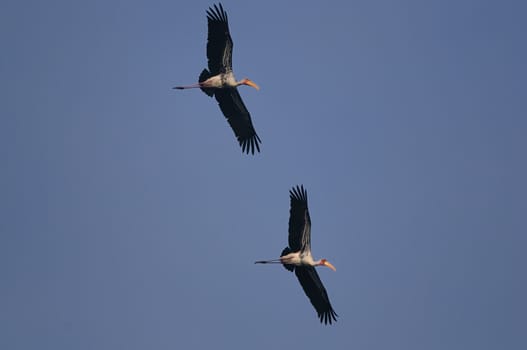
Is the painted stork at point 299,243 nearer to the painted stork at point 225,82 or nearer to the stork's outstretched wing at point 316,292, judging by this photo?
the stork's outstretched wing at point 316,292

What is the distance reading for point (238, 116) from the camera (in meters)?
39.8

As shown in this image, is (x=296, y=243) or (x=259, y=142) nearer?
(x=296, y=243)

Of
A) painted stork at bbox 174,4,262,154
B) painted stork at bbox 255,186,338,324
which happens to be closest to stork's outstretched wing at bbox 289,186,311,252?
painted stork at bbox 255,186,338,324

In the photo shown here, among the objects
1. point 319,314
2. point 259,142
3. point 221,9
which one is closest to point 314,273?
point 319,314

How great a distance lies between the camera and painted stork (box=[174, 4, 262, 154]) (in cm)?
3728

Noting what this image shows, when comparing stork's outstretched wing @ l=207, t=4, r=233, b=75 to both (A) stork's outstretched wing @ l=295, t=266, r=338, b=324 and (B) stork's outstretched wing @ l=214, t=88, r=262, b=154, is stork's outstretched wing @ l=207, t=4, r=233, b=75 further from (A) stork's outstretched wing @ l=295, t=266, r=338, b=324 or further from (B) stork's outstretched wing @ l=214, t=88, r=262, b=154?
(A) stork's outstretched wing @ l=295, t=266, r=338, b=324

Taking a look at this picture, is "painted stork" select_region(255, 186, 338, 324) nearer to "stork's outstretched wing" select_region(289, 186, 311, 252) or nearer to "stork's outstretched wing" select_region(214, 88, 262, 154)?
"stork's outstretched wing" select_region(289, 186, 311, 252)

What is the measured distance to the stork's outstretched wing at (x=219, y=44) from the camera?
37.2 m

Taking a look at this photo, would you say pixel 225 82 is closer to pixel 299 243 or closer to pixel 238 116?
pixel 238 116

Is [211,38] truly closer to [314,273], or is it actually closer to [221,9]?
[221,9]

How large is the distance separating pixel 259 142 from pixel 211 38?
16.1 ft

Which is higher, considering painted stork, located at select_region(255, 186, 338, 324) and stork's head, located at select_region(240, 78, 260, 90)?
stork's head, located at select_region(240, 78, 260, 90)

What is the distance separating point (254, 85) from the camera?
133ft

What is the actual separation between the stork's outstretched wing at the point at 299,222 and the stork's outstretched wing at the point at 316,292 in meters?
1.24
